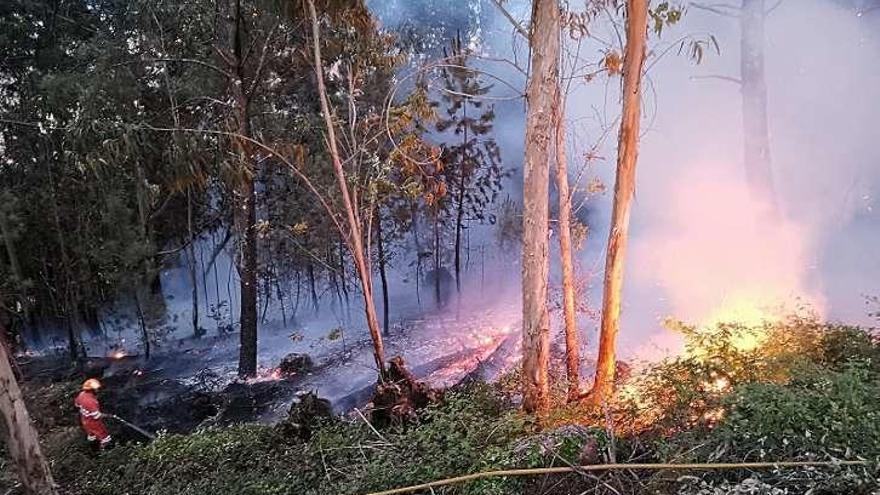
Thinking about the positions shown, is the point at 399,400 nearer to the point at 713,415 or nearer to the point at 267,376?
the point at 713,415

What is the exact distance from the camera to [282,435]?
303 inches

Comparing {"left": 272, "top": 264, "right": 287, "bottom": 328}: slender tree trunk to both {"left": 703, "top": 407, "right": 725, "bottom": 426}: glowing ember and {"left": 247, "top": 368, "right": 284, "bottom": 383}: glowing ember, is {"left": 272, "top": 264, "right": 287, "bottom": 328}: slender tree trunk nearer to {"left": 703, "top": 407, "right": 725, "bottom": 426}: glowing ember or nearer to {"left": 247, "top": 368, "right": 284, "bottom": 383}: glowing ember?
{"left": 247, "top": 368, "right": 284, "bottom": 383}: glowing ember

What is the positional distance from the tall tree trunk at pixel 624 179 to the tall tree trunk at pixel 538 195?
0.63 m

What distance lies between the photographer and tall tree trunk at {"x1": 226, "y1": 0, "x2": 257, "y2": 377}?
11.4 m

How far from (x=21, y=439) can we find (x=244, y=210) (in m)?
6.96

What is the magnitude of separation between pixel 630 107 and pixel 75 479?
8482 millimetres

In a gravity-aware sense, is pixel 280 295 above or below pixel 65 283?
below

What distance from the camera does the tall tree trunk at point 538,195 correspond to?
554 cm

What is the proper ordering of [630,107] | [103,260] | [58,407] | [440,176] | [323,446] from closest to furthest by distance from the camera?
[630,107]
[323,446]
[58,407]
[103,260]
[440,176]

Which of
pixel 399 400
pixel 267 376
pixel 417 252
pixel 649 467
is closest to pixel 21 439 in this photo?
pixel 399 400

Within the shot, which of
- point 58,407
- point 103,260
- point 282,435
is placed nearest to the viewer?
point 282,435

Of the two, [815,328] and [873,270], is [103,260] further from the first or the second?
[873,270]

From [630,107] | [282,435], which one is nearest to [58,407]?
[282,435]

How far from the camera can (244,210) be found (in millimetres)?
12180
